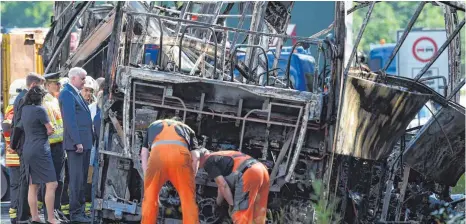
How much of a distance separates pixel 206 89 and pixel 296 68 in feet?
36.8

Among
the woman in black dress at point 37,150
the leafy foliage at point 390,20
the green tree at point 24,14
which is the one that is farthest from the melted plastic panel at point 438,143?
the green tree at point 24,14

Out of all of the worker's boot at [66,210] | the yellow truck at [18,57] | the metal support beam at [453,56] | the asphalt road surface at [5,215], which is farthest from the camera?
the yellow truck at [18,57]

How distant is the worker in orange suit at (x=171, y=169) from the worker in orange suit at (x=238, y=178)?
21 centimetres

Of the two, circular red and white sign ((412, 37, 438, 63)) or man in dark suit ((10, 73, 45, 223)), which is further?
circular red and white sign ((412, 37, 438, 63))

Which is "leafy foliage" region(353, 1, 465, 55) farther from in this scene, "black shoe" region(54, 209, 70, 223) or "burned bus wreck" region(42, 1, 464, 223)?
"burned bus wreck" region(42, 1, 464, 223)

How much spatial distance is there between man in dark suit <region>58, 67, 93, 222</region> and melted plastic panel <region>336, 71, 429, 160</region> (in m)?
3.08

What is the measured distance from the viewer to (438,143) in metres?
13.1

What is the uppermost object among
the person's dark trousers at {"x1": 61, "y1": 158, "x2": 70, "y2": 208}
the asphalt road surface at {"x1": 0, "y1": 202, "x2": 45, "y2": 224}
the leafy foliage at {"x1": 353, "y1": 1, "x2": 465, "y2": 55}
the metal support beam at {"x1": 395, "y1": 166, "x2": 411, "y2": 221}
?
the leafy foliage at {"x1": 353, "y1": 1, "x2": 465, "y2": 55}

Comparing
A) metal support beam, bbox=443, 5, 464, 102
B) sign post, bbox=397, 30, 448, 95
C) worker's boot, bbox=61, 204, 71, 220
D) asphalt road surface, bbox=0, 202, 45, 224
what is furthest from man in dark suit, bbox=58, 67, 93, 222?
sign post, bbox=397, 30, 448, 95

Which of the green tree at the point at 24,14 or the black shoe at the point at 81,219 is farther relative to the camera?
the green tree at the point at 24,14

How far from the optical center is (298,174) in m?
12.4

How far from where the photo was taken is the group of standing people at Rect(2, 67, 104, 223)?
13.1 metres

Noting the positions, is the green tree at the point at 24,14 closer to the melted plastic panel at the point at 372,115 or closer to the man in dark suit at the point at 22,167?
the man in dark suit at the point at 22,167

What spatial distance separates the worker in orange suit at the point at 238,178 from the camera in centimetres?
1173
